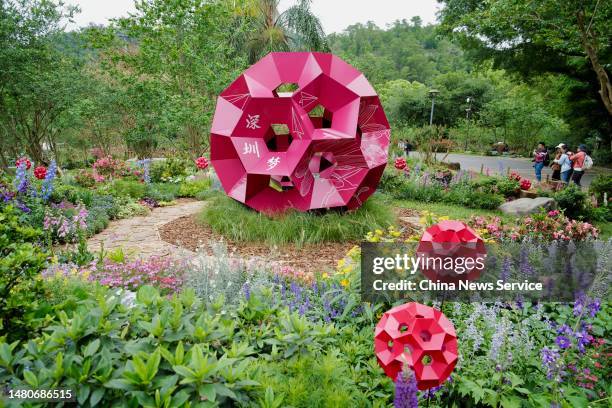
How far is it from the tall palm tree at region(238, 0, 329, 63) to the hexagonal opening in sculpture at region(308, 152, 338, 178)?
14.1m

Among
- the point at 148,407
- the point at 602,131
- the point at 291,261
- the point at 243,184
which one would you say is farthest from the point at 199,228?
the point at 602,131

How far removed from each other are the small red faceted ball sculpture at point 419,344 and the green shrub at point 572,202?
8150mm

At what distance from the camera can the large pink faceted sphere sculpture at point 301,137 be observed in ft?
20.4

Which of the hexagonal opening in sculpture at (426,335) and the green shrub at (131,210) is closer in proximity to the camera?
the hexagonal opening in sculpture at (426,335)

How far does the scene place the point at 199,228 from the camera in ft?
22.1

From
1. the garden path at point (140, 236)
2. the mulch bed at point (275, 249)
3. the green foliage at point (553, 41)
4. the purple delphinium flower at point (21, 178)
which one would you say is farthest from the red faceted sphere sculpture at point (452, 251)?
the green foliage at point (553, 41)

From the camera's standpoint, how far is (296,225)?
5871mm

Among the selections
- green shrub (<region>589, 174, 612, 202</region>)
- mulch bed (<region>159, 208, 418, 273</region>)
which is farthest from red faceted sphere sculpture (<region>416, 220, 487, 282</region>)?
green shrub (<region>589, 174, 612, 202</region>)

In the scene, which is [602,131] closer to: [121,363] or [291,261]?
[291,261]

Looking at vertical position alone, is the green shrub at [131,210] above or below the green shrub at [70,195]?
below

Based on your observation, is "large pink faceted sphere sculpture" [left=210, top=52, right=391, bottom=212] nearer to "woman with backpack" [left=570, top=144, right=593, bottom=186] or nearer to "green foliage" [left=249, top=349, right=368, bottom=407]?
"green foliage" [left=249, top=349, right=368, bottom=407]

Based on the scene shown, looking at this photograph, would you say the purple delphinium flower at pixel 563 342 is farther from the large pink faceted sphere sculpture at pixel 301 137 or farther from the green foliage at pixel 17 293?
the large pink faceted sphere sculpture at pixel 301 137

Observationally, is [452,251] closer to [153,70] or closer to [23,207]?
[23,207]

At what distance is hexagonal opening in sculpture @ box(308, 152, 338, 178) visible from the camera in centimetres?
646
